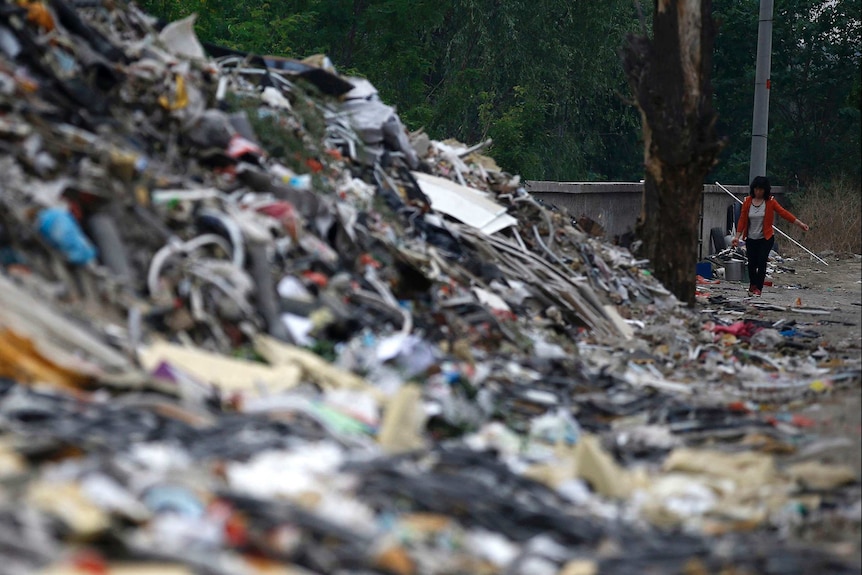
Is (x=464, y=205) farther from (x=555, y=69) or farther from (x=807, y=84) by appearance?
(x=807, y=84)

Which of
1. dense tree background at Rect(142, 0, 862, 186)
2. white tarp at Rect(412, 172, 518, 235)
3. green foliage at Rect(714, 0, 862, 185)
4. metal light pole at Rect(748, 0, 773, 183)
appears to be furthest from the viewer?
green foliage at Rect(714, 0, 862, 185)

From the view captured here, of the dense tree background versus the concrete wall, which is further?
the dense tree background

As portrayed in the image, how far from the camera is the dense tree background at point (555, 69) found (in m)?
27.5

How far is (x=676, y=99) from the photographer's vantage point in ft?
37.6

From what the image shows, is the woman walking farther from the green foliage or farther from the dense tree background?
the green foliage

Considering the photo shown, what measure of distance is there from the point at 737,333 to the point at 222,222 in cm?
566

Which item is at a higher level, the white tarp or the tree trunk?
the tree trunk

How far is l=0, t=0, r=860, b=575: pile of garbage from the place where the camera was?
11.7 feet

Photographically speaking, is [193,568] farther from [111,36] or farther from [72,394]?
[111,36]

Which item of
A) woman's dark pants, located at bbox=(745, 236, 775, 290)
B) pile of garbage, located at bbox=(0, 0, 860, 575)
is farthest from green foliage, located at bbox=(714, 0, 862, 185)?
pile of garbage, located at bbox=(0, 0, 860, 575)

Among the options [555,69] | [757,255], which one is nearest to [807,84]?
[555,69]

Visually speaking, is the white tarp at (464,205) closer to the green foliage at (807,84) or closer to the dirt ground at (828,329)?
the dirt ground at (828,329)

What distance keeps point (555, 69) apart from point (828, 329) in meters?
19.2

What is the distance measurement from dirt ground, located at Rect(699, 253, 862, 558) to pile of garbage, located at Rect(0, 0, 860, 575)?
0.15 metres
